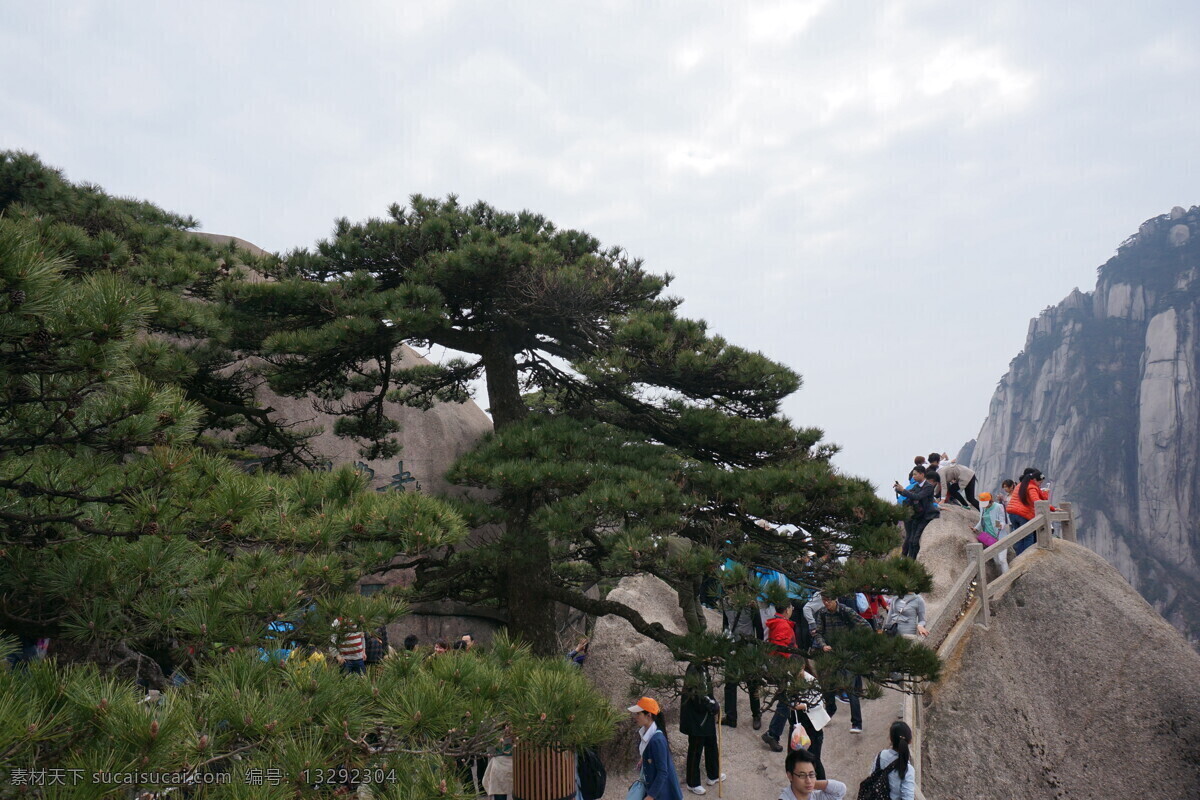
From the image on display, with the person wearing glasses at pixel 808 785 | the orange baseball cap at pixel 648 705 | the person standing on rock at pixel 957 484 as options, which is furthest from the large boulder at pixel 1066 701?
the orange baseball cap at pixel 648 705

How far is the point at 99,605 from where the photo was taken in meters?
2.74

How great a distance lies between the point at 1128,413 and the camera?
51.9 meters

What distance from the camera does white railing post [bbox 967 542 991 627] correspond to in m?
9.16

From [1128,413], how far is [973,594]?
55363 mm

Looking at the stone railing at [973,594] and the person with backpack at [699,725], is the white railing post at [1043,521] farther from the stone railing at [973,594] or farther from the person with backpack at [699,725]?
the person with backpack at [699,725]

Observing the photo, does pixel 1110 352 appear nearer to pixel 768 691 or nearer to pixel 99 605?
pixel 768 691

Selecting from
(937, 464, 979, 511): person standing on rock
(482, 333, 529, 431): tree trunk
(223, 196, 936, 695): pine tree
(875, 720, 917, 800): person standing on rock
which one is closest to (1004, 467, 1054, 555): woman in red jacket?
(937, 464, 979, 511): person standing on rock

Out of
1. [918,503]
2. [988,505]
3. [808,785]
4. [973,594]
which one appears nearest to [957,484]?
[988,505]

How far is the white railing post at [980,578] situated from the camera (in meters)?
9.16

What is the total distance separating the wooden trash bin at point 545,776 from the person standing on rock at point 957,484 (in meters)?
11.2

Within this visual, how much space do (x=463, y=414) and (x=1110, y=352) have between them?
2445 inches

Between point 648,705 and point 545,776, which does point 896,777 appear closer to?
point 648,705

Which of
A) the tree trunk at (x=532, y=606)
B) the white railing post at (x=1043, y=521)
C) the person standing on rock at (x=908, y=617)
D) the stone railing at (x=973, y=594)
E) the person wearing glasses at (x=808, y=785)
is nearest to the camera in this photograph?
the person wearing glasses at (x=808, y=785)

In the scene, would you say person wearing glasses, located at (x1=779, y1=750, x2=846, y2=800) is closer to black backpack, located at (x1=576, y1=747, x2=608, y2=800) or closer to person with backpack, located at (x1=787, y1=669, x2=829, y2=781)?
person with backpack, located at (x1=787, y1=669, x2=829, y2=781)
